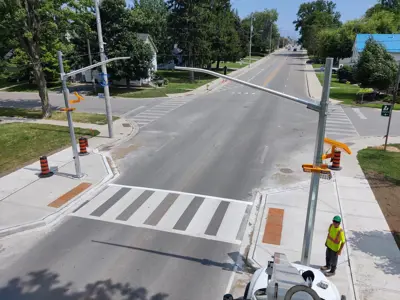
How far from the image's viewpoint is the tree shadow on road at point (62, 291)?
785cm

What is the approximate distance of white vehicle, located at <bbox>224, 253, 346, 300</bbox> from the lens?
4965mm

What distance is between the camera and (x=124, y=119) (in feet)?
86.0

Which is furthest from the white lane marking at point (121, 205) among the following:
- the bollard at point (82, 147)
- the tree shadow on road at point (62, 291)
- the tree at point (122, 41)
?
the tree at point (122, 41)

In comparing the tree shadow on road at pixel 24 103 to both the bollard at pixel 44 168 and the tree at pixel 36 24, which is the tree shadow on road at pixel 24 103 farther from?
the bollard at pixel 44 168

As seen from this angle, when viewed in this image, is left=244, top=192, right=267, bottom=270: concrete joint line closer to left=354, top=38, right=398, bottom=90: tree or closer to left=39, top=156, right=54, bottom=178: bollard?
left=39, top=156, right=54, bottom=178: bollard

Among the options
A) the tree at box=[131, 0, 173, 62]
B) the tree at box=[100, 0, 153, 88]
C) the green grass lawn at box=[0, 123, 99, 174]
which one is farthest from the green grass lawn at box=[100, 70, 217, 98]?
the green grass lawn at box=[0, 123, 99, 174]

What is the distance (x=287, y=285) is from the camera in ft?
17.8

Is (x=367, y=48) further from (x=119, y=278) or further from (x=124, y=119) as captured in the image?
(x=119, y=278)

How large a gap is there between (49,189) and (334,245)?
36.0 feet

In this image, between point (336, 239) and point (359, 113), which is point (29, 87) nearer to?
point (359, 113)

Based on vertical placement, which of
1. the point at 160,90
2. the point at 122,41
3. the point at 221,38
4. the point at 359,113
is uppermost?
the point at 221,38

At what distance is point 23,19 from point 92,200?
55.1 ft

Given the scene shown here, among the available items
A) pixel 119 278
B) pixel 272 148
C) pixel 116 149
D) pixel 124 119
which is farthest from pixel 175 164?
pixel 124 119

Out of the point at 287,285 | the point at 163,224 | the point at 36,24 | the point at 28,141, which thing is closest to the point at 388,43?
the point at 36,24
